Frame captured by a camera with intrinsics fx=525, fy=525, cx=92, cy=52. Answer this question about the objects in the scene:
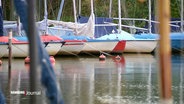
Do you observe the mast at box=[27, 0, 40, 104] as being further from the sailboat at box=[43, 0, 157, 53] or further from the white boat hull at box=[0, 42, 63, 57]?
the sailboat at box=[43, 0, 157, 53]

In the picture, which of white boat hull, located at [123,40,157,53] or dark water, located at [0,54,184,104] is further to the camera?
white boat hull, located at [123,40,157,53]

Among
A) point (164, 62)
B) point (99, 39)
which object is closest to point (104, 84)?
point (164, 62)

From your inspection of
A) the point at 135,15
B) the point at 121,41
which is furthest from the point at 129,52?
the point at 135,15

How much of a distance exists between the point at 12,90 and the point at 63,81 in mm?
3745

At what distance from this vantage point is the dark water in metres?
16.5

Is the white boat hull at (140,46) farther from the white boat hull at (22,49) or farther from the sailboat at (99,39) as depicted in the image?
the white boat hull at (22,49)

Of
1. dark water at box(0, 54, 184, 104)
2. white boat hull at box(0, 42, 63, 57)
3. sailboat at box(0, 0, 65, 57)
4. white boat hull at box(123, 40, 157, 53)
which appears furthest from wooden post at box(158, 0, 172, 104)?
white boat hull at box(123, 40, 157, 53)

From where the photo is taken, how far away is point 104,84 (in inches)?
823

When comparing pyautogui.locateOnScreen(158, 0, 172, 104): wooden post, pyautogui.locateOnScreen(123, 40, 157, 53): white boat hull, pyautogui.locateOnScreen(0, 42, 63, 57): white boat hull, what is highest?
pyautogui.locateOnScreen(158, 0, 172, 104): wooden post

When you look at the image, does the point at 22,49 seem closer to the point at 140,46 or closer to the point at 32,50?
the point at 140,46

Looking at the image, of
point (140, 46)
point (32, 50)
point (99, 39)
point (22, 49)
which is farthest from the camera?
point (140, 46)

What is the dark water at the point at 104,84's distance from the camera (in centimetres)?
1655

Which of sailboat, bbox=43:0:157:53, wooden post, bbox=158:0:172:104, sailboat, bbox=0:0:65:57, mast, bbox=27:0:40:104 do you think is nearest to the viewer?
wooden post, bbox=158:0:172:104

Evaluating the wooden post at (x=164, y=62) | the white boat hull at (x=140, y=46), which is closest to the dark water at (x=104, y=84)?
the wooden post at (x=164, y=62)
